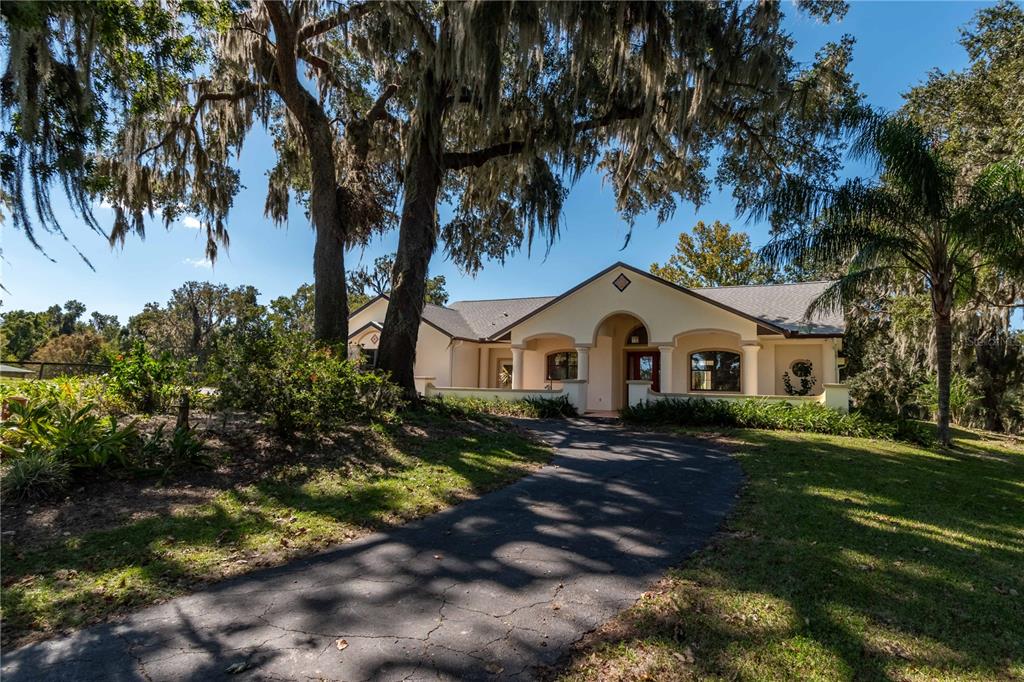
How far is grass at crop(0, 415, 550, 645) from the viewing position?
127 inches

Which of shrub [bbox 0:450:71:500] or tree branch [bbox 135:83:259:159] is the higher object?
tree branch [bbox 135:83:259:159]

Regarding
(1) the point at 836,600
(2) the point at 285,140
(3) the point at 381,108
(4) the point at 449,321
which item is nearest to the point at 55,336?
(4) the point at 449,321

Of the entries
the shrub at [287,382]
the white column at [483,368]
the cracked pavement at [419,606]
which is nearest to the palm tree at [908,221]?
the cracked pavement at [419,606]

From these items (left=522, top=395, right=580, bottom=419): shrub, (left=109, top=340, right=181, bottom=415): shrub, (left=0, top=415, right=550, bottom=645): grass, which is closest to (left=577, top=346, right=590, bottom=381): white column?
(left=522, top=395, right=580, bottom=419): shrub

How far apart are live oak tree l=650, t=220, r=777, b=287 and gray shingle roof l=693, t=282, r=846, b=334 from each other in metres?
12.2

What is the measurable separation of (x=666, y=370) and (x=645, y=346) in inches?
107

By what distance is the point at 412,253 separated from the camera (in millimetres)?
10289

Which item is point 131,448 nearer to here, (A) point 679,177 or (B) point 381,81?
(B) point 381,81

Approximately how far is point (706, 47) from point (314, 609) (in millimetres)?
10249

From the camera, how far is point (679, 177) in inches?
526

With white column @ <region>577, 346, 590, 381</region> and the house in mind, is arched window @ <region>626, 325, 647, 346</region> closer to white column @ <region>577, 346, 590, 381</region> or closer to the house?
the house

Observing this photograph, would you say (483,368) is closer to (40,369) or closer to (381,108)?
(381,108)

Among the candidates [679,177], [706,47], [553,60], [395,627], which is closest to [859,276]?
[679,177]

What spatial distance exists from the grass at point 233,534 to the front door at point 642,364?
12861 mm
